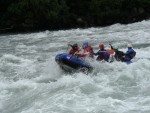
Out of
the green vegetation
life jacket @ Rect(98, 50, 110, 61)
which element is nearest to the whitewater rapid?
life jacket @ Rect(98, 50, 110, 61)

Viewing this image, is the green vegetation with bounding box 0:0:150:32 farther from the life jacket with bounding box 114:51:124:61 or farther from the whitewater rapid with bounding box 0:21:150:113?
the life jacket with bounding box 114:51:124:61

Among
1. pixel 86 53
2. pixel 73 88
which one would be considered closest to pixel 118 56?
pixel 86 53

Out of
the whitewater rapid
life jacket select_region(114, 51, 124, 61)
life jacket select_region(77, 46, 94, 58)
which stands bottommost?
the whitewater rapid

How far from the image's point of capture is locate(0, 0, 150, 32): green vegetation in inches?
1319

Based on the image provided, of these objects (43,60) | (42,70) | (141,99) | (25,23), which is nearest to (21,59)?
(43,60)

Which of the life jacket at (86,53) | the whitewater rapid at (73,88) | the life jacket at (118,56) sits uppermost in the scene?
the life jacket at (86,53)

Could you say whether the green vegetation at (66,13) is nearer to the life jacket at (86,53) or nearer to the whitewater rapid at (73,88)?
the whitewater rapid at (73,88)

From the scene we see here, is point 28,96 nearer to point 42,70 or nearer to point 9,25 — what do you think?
point 42,70

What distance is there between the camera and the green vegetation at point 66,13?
33500 mm

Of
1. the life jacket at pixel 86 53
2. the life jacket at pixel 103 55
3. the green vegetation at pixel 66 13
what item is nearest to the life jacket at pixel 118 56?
the life jacket at pixel 103 55

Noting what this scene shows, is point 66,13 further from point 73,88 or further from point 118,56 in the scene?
point 73,88

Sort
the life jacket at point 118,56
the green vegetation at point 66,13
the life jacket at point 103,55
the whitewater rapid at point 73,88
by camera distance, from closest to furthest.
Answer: the whitewater rapid at point 73,88, the life jacket at point 103,55, the life jacket at point 118,56, the green vegetation at point 66,13

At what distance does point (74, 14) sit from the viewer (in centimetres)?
3594

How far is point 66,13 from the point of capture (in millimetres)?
35062
